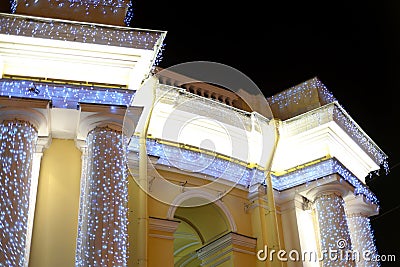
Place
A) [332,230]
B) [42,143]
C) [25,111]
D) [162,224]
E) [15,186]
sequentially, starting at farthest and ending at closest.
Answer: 1. [332,230]
2. [162,224]
3. [42,143]
4. [25,111]
5. [15,186]

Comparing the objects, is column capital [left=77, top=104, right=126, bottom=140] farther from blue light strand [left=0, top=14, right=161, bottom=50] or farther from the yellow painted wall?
blue light strand [left=0, top=14, right=161, bottom=50]

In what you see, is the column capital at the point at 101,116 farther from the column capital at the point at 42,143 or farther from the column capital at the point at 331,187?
the column capital at the point at 331,187

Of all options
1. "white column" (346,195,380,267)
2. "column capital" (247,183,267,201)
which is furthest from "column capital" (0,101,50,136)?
"white column" (346,195,380,267)

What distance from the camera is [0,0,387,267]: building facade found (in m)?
9.27

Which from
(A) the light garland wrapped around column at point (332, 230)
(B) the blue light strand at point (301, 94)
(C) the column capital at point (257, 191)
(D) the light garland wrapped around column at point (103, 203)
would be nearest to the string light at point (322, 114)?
(B) the blue light strand at point (301, 94)

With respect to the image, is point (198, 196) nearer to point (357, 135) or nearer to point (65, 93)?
point (65, 93)

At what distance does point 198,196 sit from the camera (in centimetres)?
1221

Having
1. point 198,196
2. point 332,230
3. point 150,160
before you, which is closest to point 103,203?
point 150,160

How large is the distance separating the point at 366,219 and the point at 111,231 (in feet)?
25.9

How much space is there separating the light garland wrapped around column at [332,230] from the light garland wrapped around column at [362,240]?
142cm

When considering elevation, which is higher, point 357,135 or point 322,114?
point 322,114

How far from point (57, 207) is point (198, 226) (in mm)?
4620

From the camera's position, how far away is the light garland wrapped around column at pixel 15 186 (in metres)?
8.31

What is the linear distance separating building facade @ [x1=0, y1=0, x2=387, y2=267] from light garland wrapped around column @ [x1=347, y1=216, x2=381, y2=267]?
0.03 meters
